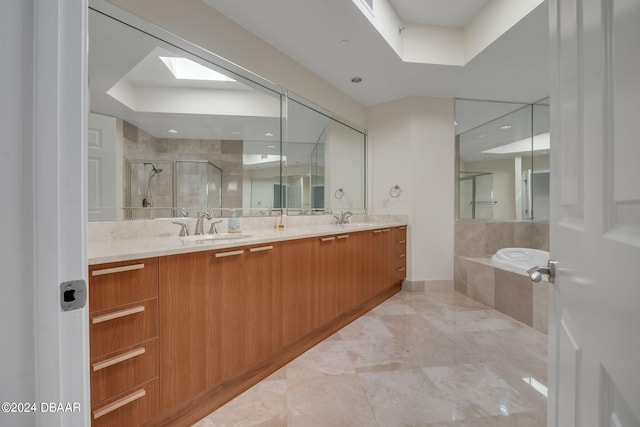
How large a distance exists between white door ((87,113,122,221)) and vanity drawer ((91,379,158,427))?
0.91 meters

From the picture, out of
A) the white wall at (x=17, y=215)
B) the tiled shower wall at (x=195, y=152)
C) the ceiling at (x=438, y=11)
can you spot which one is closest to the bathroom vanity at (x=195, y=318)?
the tiled shower wall at (x=195, y=152)

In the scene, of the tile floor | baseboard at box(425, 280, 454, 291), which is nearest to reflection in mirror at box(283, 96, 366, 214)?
baseboard at box(425, 280, 454, 291)

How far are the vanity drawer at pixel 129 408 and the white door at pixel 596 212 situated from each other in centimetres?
137

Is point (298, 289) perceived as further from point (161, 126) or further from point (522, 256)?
point (522, 256)

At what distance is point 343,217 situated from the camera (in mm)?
3447

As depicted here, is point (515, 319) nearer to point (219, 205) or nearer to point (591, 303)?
point (591, 303)

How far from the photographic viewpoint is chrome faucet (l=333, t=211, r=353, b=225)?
3.43 metres

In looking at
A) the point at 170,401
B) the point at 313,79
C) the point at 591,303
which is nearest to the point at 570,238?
the point at 591,303

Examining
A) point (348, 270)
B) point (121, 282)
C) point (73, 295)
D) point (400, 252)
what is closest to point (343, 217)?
point (400, 252)

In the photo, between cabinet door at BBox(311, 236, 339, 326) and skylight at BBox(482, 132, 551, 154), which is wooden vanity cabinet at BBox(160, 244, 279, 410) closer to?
cabinet door at BBox(311, 236, 339, 326)

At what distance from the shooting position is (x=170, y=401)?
3.98 feet

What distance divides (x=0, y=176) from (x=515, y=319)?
3.43 meters

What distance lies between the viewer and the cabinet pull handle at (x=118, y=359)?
993 millimetres

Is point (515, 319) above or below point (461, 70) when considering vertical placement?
below
